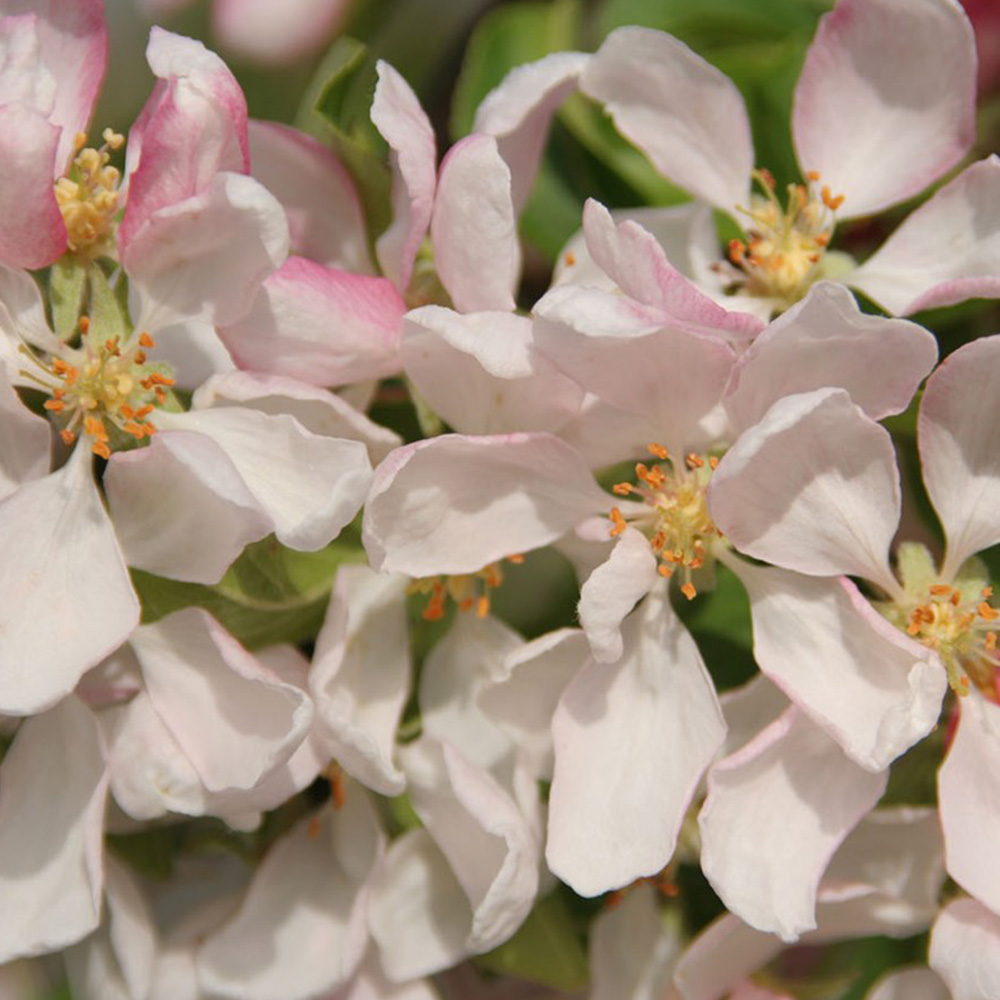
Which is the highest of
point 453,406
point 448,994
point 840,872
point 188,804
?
point 453,406

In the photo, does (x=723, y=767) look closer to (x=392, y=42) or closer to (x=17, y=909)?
(x=17, y=909)

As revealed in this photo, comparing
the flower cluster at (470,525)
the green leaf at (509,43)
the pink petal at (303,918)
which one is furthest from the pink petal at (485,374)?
the green leaf at (509,43)

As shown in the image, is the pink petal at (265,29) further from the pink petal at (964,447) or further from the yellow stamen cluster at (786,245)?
the pink petal at (964,447)

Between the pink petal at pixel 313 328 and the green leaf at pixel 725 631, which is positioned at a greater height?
the pink petal at pixel 313 328

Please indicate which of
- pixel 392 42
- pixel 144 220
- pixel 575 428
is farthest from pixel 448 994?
pixel 392 42

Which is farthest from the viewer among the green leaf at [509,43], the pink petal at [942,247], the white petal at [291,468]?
the green leaf at [509,43]

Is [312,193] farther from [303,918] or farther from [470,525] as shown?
[303,918]
